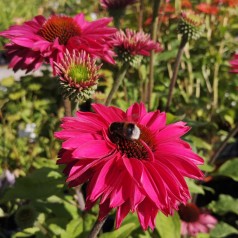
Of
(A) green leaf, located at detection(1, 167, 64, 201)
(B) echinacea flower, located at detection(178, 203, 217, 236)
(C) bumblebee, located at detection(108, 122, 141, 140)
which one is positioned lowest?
(B) echinacea flower, located at detection(178, 203, 217, 236)

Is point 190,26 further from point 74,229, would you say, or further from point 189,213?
point 74,229

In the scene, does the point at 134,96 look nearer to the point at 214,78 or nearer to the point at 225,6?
the point at 214,78

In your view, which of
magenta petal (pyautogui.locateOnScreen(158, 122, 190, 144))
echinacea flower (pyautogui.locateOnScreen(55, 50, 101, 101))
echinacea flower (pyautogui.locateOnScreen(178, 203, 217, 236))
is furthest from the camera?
echinacea flower (pyautogui.locateOnScreen(178, 203, 217, 236))

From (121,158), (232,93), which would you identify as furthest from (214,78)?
(121,158)

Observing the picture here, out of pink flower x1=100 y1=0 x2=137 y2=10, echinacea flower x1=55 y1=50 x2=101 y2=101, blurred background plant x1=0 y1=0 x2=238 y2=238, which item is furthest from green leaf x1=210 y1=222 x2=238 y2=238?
pink flower x1=100 y1=0 x2=137 y2=10

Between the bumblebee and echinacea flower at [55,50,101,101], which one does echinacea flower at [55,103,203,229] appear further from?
echinacea flower at [55,50,101,101]

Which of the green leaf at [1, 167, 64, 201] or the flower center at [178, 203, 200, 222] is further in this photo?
the flower center at [178, 203, 200, 222]

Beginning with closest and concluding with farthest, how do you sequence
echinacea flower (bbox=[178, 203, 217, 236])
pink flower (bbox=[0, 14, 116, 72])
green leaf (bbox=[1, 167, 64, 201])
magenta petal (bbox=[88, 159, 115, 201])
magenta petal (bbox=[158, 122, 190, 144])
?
1. magenta petal (bbox=[88, 159, 115, 201])
2. magenta petal (bbox=[158, 122, 190, 144])
3. pink flower (bbox=[0, 14, 116, 72])
4. green leaf (bbox=[1, 167, 64, 201])
5. echinacea flower (bbox=[178, 203, 217, 236])

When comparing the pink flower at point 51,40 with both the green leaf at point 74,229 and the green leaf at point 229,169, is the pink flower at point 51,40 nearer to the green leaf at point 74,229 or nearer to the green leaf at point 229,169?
the green leaf at point 74,229

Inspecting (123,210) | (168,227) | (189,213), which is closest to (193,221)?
(189,213)
